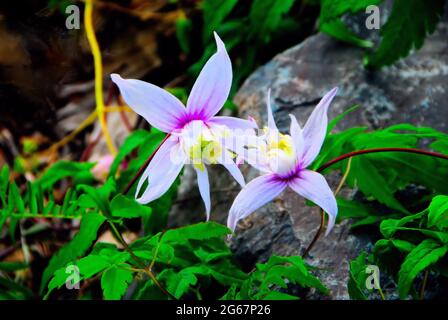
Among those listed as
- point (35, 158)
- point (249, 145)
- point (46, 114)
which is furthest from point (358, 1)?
point (35, 158)

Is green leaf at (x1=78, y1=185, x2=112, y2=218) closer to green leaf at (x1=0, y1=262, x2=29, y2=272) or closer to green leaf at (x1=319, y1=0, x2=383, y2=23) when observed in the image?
green leaf at (x1=0, y1=262, x2=29, y2=272)

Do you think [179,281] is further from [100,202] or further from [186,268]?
[100,202]

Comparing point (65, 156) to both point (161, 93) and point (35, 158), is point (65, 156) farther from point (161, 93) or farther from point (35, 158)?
point (161, 93)

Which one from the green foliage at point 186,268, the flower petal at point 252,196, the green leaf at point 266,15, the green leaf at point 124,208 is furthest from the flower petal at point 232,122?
the green leaf at point 266,15

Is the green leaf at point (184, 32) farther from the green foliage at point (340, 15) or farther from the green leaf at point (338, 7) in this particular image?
the green leaf at point (338, 7)

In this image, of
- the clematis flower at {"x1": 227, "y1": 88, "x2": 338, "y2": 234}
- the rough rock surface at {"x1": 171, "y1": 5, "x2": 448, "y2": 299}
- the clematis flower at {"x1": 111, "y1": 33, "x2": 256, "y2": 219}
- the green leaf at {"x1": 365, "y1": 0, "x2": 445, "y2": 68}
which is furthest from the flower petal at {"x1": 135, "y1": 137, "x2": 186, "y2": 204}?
the green leaf at {"x1": 365, "y1": 0, "x2": 445, "y2": 68}
